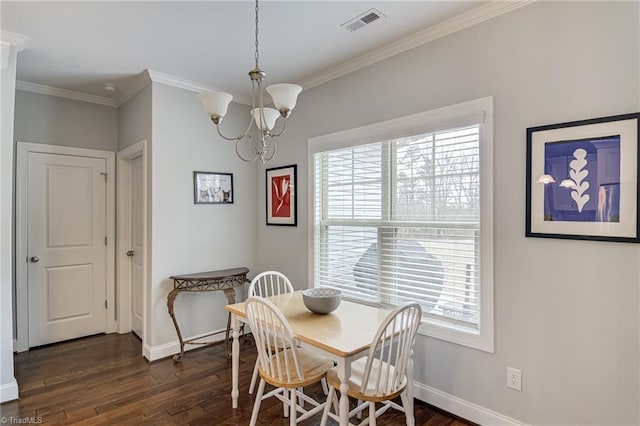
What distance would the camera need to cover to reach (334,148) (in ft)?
10.4

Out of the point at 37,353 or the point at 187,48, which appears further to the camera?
the point at 37,353

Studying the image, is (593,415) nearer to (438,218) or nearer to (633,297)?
(633,297)

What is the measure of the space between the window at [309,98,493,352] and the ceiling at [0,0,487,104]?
2.15 feet

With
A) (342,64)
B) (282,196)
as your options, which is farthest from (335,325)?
(342,64)

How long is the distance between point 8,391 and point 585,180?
160 inches

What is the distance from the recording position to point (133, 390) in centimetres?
272

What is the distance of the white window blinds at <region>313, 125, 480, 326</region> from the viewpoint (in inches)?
92.5

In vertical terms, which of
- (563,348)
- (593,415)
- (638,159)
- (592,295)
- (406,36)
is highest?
(406,36)

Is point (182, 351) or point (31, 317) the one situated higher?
point (31, 317)

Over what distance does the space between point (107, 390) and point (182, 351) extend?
690 mm

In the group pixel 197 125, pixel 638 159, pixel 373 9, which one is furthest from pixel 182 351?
pixel 638 159

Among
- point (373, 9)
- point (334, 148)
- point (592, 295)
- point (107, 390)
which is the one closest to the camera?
point (592, 295)

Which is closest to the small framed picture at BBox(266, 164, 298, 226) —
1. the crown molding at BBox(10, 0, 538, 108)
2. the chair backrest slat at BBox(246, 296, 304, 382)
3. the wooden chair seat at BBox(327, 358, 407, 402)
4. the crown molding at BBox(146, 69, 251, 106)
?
the crown molding at BBox(10, 0, 538, 108)

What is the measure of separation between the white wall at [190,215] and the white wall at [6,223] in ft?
3.32
